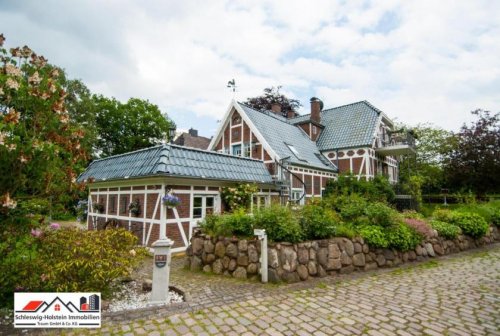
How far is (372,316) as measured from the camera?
4.05 m

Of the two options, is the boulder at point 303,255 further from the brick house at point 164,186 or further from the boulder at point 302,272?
the brick house at point 164,186

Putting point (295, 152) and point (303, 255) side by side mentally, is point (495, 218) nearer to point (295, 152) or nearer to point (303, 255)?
point (295, 152)

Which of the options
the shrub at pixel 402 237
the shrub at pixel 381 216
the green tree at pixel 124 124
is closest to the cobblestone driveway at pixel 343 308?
the shrub at pixel 402 237

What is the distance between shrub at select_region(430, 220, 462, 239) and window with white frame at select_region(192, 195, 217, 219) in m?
7.98

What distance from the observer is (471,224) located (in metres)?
9.97

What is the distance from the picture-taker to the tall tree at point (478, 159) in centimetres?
1909

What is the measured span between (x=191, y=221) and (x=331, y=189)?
10.5m

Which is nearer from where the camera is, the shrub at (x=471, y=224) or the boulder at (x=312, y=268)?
the boulder at (x=312, y=268)

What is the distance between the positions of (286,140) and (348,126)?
6.16 metres

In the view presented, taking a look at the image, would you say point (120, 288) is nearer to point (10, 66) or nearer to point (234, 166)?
point (10, 66)

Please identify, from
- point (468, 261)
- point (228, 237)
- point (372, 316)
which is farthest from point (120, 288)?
point (468, 261)

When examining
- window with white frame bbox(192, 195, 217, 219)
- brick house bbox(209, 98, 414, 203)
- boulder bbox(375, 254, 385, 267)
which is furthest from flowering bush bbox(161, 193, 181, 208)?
boulder bbox(375, 254, 385, 267)

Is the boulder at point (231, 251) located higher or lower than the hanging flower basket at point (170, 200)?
lower

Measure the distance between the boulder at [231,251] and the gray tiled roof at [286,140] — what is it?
27.8 ft
